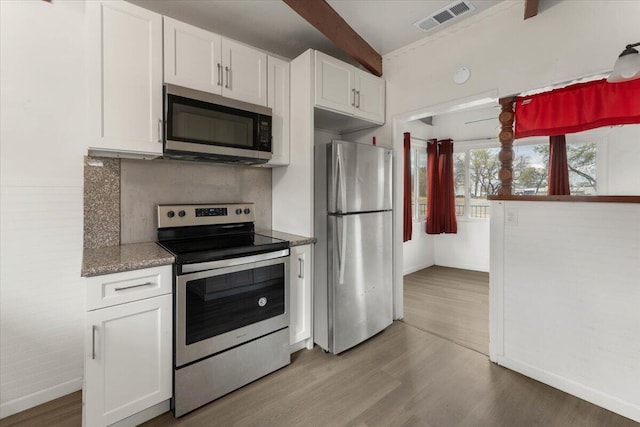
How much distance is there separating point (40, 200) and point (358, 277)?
229 centimetres

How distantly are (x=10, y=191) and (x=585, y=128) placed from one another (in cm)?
364

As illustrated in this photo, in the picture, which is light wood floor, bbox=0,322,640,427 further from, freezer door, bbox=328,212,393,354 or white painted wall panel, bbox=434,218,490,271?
white painted wall panel, bbox=434,218,490,271

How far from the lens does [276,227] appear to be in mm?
2756

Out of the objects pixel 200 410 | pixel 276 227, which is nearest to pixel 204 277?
pixel 200 410

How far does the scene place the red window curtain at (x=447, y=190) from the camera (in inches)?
192

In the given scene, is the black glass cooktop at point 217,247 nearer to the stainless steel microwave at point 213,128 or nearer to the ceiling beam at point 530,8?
the stainless steel microwave at point 213,128

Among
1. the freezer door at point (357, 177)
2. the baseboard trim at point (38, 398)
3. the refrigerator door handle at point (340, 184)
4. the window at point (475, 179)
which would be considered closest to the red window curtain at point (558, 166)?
the window at point (475, 179)

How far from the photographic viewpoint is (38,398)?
176 cm

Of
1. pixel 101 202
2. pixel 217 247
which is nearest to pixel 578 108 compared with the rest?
pixel 217 247

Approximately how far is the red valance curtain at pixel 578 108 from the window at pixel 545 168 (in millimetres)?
2546

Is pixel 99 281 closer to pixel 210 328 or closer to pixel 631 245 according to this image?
pixel 210 328

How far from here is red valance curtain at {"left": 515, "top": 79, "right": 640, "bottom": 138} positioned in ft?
5.65

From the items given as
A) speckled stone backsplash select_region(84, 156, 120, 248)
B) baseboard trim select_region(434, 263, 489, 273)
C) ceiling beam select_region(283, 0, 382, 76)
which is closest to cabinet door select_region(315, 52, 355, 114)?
ceiling beam select_region(283, 0, 382, 76)

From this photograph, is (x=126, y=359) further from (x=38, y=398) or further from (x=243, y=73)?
(x=243, y=73)
